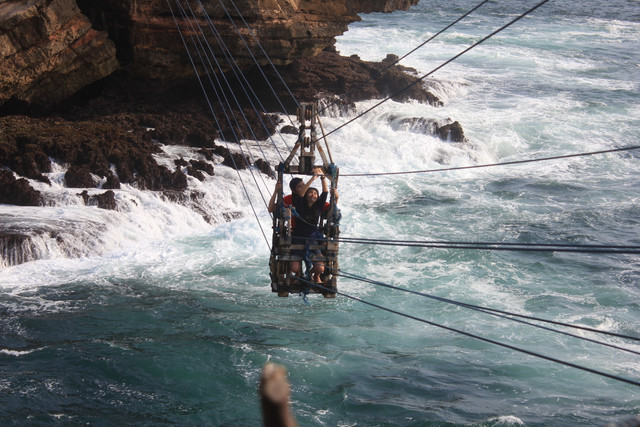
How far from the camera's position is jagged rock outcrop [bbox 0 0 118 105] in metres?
22.0

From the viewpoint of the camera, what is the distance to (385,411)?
39.7 feet

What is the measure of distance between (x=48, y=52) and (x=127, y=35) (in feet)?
12.4

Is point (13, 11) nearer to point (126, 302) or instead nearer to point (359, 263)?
point (126, 302)

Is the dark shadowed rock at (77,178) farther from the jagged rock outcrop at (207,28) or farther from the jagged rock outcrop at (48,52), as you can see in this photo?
the jagged rock outcrop at (207,28)

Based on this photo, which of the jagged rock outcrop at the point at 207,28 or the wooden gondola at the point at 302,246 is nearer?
the wooden gondola at the point at 302,246

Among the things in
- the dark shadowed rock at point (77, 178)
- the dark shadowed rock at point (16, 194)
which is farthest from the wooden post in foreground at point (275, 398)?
the dark shadowed rock at point (77, 178)

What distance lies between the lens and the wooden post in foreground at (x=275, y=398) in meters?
2.10

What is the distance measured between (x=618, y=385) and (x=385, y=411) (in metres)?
4.78

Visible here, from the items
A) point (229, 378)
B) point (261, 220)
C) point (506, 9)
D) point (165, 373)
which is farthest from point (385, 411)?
point (506, 9)

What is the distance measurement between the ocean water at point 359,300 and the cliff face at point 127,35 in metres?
4.17

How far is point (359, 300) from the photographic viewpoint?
866 cm

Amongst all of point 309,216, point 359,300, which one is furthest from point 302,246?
point 359,300

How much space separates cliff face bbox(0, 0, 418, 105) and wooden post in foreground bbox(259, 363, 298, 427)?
22.3 metres

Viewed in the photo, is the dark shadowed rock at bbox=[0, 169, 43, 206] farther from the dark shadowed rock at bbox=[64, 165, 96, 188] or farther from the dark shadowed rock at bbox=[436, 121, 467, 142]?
the dark shadowed rock at bbox=[436, 121, 467, 142]
